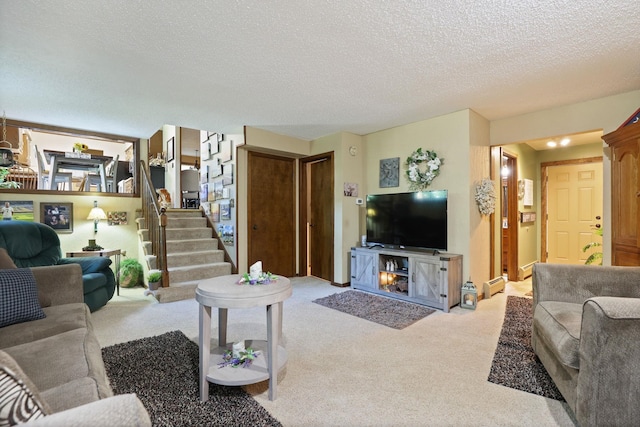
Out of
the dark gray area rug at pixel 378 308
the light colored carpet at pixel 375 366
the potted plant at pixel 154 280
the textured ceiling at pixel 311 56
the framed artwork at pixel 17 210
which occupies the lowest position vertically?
the dark gray area rug at pixel 378 308

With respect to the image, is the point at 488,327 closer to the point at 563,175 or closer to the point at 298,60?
the point at 298,60

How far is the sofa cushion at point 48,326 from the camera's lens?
5.26 ft

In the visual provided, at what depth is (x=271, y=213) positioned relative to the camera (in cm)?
521

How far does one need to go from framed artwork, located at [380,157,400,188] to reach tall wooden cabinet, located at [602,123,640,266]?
2267mm

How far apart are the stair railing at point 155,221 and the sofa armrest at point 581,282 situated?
162 inches

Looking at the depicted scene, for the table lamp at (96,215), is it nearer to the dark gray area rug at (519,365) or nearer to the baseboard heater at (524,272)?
the dark gray area rug at (519,365)

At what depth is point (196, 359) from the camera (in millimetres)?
2301

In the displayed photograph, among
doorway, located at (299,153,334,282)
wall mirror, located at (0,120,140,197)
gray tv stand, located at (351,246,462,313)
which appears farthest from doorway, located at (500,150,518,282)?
wall mirror, located at (0,120,140,197)

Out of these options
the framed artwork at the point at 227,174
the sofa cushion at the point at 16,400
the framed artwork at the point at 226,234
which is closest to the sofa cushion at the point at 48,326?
the sofa cushion at the point at 16,400

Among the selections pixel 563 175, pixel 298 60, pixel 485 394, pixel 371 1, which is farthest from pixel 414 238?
pixel 563 175

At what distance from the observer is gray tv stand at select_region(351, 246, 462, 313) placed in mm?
3531

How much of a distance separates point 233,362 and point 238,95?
2.61 metres

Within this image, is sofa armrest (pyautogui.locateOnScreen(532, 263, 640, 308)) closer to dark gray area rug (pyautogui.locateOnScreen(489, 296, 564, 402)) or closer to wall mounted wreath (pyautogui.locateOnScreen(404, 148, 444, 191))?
dark gray area rug (pyautogui.locateOnScreen(489, 296, 564, 402))

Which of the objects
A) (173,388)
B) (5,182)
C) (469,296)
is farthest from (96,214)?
(469,296)
